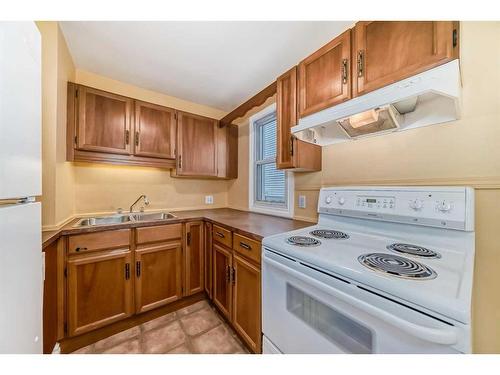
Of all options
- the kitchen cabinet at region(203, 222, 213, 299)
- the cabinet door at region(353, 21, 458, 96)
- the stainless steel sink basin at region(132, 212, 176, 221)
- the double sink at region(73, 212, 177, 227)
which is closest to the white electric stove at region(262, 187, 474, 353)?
the cabinet door at region(353, 21, 458, 96)

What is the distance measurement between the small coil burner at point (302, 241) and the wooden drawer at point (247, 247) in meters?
0.23

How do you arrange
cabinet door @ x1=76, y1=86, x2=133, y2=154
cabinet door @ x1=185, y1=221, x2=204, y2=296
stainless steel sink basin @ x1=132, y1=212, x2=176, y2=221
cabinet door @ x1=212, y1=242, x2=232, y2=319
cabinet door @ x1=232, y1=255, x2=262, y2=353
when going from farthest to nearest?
stainless steel sink basin @ x1=132, y1=212, x2=176, y2=221 < cabinet door @ x1=185, y1=221, x2=204, y2=296 < cabinet door @ x1=76, y1=86, x2=133, y2=154 < cabinet door @ x1=212, y1=242, x2=232, y2=319 < cabinet door @ x1=232, y1=255, x2=262, y2=353

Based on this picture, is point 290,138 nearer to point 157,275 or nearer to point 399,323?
point 399,323

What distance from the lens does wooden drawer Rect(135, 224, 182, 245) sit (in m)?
1.62

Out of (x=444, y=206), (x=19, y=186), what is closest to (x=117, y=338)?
(x=19, y=186)

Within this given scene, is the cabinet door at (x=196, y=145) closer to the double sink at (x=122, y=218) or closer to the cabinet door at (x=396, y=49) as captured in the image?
the double sink at (x=122, y=218)

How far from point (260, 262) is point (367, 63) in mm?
1289

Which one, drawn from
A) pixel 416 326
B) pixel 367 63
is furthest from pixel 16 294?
pixel 367 63

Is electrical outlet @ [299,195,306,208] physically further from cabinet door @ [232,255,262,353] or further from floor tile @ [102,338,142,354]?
floor tile @ [102,338,142,354]

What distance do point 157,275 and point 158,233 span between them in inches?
14.8

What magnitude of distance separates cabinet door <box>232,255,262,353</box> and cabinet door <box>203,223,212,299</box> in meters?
0.46

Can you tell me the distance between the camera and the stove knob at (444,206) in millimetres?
920

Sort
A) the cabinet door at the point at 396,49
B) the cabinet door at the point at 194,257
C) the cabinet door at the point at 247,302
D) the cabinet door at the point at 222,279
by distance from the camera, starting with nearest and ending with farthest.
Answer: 1. the cabinet door at the point at 396,49
2. the cabinet door at the point at 247,302
3. the cabinet door at the point at 222,279
4. the cabinet door at the point at 194,257

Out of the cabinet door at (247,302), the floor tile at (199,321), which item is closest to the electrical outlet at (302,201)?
the cabinet door at (247,302)
